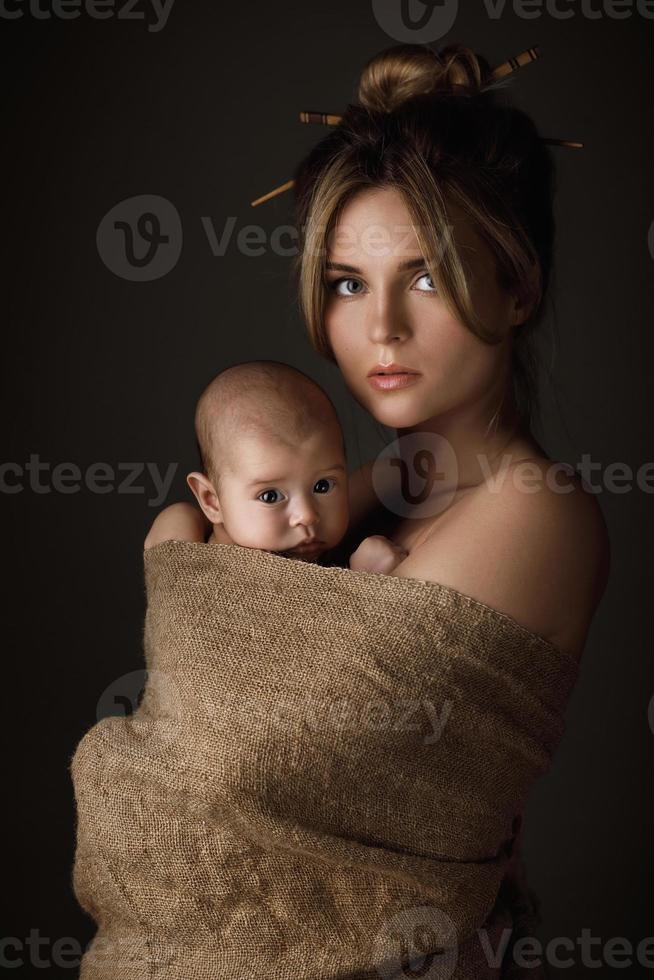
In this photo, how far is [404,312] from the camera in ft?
6.19

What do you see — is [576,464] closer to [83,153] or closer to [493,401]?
[493,401]

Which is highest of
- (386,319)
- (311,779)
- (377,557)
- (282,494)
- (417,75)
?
(417,75)

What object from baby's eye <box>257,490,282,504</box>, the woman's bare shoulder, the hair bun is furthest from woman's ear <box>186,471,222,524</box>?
the hair bun

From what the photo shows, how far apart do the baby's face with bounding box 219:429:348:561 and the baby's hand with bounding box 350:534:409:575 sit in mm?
54

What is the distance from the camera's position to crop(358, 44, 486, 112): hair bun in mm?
2025

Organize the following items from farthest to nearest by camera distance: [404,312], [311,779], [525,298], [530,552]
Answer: [525,298]
[404,312]
[530,552]
[311,779]

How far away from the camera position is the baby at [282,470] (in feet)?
6.11

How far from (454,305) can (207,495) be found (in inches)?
19.8

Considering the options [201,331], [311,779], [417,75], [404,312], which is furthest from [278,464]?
[201,331]

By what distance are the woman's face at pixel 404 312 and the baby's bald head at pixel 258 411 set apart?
4.2 inches

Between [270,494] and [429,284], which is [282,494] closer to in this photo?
[270,494]

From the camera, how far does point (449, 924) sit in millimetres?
1730

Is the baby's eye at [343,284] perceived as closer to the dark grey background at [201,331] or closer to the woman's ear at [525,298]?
the woman's ear at [525,298]

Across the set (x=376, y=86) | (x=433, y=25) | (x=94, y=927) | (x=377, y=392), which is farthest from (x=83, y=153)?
(x=94, y=927)
